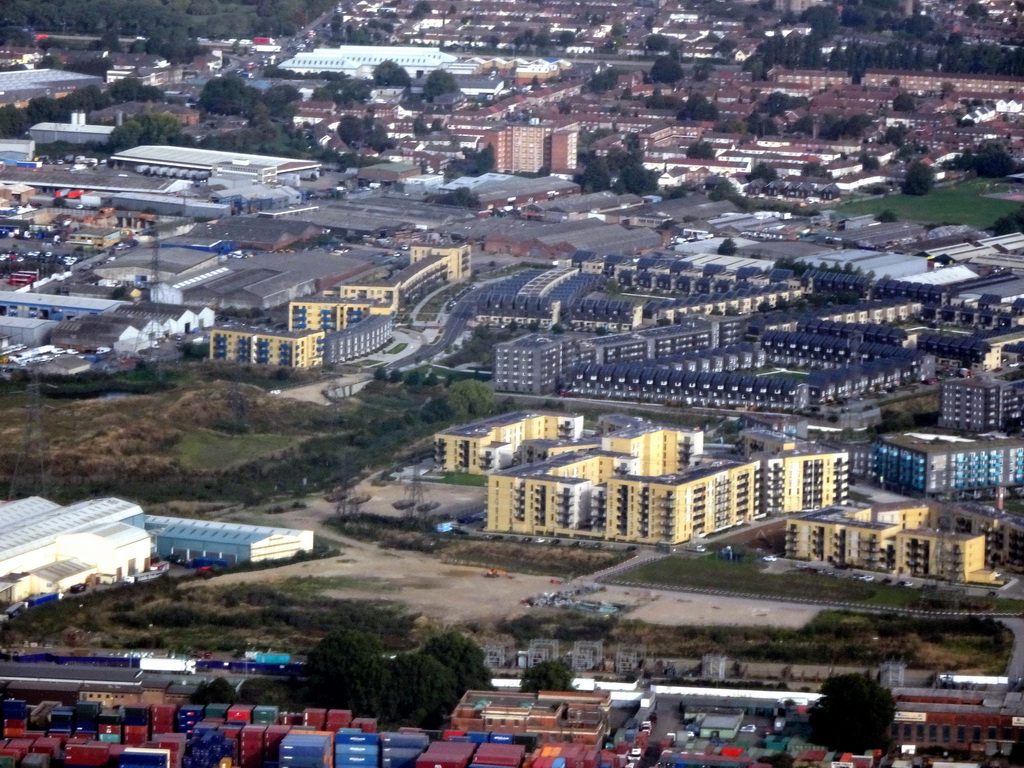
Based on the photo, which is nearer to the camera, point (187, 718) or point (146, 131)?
point (187, 718)

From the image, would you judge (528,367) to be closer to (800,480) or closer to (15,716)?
(800,480)

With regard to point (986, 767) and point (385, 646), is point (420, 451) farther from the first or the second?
point (986, 767)

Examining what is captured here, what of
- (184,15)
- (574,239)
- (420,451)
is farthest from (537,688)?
(184,15)

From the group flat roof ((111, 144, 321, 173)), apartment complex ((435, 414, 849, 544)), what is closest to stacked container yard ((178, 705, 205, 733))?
apartment complex ((435, 414, 849, 544))

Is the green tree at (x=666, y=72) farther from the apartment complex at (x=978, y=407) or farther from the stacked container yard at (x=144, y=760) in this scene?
the stacked container yard at (x=144, y=760)

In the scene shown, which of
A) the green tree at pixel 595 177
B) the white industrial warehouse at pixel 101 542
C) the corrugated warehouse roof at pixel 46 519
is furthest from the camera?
the green tree at pixel 595 177

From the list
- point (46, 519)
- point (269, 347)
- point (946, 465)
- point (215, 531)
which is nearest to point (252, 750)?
point (215, 531)

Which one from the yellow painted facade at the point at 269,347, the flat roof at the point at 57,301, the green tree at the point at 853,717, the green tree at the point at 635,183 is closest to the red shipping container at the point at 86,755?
the green tree at the point at 853,717
